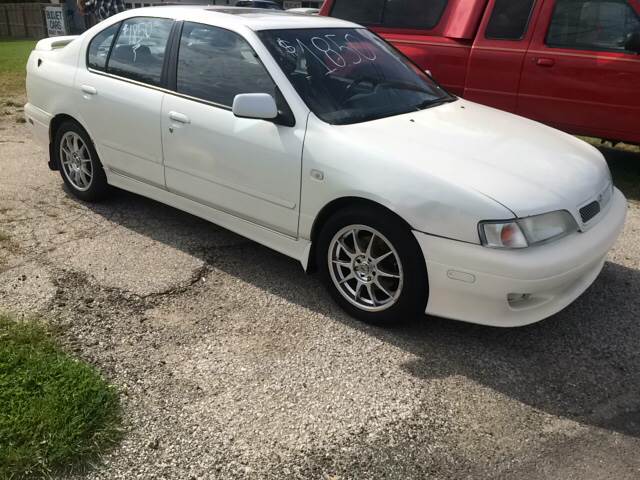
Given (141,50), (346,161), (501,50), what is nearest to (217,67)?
(141,50)

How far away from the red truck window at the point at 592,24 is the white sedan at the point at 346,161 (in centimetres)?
258

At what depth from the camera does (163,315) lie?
3652 mm

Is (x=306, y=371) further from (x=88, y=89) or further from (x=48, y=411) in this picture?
(x=88, y=89)

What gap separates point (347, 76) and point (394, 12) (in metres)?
3.68

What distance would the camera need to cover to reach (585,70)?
20.2ft

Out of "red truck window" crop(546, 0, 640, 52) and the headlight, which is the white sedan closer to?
the headlight

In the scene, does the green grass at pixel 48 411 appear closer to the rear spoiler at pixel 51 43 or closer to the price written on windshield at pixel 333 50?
the price written on windshield at pixel 333 50

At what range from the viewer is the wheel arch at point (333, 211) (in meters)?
3.31

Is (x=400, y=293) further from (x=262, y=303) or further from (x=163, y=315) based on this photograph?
(x=163, y=315)

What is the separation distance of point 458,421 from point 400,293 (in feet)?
2.54

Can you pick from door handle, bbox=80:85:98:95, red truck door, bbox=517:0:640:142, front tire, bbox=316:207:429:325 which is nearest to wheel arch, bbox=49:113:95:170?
door handle, bbox=80:85:98:95

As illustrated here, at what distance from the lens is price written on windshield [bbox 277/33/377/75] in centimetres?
393

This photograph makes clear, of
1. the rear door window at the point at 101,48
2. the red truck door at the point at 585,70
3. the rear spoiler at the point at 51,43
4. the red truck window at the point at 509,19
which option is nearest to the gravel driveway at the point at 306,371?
the rear door window at the point at 101,48

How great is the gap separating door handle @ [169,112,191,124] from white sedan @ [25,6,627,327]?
2cm
